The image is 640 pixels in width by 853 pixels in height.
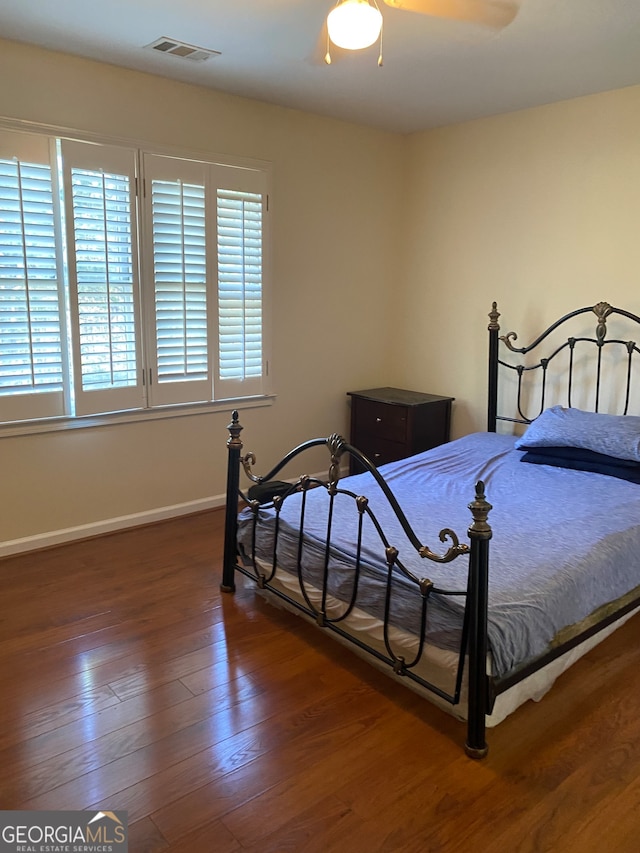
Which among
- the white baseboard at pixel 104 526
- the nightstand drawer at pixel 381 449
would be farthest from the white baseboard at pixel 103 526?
the nightstand drawer at pixel 381 449

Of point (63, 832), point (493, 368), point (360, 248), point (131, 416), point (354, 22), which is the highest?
point (354, 22)

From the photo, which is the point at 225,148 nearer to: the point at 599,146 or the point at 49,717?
the point at 599,146

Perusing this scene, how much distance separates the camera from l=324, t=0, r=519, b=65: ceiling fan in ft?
6.50

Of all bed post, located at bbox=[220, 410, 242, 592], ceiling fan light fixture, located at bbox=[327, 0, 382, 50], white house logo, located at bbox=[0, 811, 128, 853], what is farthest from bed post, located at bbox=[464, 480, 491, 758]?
ceiling fan light fixture, located at bbox=[327, 0, 382, 50]

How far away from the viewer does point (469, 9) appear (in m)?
2.52

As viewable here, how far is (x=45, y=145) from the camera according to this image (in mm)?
3174

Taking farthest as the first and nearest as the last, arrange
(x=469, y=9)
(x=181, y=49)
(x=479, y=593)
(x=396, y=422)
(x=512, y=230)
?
1. (x=396, y=422)
2. (x=512, y=230)
3. (x=181, y=49)
4. (x=469, y=9)
5. (x=479, y=593)

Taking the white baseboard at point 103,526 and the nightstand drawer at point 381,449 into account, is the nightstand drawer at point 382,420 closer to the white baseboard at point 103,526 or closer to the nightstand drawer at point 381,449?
the nightstand drawer at point 381,449

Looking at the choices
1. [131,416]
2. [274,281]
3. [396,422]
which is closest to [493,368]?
[396,422]

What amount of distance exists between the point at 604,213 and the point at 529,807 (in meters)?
3.16

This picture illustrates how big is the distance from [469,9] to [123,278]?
2.11 meters

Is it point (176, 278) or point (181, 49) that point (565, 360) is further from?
point (181, 49)

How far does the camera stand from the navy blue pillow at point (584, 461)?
3.14m

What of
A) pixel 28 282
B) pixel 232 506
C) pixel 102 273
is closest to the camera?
pixel 232 506
